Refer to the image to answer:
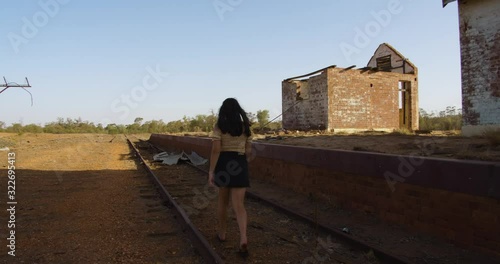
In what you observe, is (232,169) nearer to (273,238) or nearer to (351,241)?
(273,238)

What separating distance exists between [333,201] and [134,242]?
3189 millimetres

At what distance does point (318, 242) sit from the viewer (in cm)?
458

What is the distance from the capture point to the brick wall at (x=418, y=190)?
11.5ft

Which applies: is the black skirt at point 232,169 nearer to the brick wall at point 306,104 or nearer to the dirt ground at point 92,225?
the dirt ground at point 92,225

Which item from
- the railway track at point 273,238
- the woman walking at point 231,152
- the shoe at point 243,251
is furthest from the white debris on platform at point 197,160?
the shoe at point 243,251

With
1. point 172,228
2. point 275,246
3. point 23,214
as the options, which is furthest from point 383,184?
point 23,214

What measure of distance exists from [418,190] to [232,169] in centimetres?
221

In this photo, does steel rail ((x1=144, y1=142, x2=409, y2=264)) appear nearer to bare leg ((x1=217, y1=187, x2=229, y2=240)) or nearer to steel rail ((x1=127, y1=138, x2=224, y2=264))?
bare leg ((x1=217, y1=187, x2=229, y2=240))

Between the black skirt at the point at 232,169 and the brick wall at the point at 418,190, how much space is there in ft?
6.36

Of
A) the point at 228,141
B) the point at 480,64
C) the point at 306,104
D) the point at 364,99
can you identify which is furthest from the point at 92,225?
the point at 364,99

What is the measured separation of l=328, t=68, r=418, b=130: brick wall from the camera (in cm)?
1861

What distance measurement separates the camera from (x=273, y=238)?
4.78 meters

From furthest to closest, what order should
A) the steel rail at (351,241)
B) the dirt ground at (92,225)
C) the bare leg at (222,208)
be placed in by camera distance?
the bare leg at (222,208) → the dirt ground at (92,225) → the steel rail at (351,241)

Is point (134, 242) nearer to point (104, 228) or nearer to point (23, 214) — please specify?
point (104, 228)
